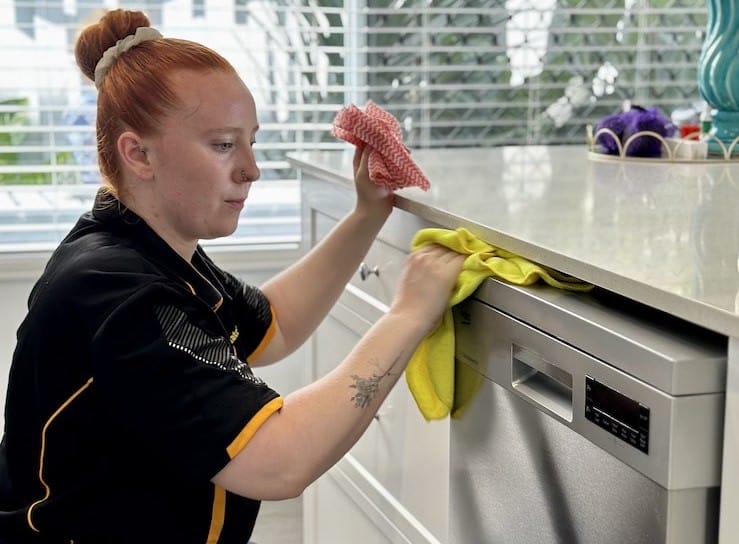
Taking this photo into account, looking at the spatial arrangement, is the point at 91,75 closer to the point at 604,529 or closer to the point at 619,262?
the point at 619,262

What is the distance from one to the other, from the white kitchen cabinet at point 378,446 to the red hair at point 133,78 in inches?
14.7

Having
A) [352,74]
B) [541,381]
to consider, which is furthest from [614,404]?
[352,74]

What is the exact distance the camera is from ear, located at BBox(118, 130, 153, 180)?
121 cm

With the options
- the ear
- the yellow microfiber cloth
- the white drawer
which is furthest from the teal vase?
the ear

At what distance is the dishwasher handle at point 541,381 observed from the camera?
3.36 feet

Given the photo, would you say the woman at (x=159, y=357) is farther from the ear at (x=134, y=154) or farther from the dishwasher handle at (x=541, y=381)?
the dishwasher handle at (x=541, y=381)

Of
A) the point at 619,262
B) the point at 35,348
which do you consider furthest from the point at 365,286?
the point at 619,262

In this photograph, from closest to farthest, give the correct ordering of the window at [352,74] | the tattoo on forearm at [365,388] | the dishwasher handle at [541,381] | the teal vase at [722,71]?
1. the dishwasher handle at [541,381]
2. the tattoo on forearm at [365,388]
3. the teal vase at [722,71]
4. the window at [352,74]

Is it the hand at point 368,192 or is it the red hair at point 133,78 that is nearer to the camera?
the red hair at point 133,78

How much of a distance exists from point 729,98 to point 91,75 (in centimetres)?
106

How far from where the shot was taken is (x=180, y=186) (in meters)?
1.22

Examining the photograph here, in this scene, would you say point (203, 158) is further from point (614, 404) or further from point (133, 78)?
point (614, 404)

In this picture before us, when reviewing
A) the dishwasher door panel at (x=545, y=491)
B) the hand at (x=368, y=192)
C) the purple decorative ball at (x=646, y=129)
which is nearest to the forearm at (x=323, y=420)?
the dishwasher door panel at (x=545, y=491)

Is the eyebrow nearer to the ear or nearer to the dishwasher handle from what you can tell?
the ear
